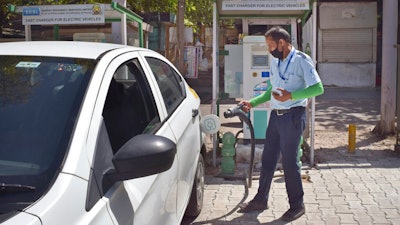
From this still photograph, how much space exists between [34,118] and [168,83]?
5.94 feet

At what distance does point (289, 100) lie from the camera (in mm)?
4727

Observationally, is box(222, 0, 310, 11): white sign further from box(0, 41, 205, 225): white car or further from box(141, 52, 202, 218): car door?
box(0, 41, 205, 225): white car

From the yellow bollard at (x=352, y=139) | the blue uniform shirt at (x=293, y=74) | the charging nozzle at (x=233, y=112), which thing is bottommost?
the yellow bollard at (x=352, y=139)

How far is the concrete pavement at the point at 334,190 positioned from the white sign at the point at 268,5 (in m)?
2.13

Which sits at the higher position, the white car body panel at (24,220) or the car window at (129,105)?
the car window at (129,105)

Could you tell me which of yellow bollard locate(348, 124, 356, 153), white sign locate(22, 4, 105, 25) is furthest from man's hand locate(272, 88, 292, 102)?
yellow bollard locate(348, 124, 356, 153)

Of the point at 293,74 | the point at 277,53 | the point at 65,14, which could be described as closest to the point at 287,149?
the point at 293,74

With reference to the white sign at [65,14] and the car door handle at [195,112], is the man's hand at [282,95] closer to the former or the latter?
the car door handle at [195,112]

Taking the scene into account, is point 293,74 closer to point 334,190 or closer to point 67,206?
point 334,190

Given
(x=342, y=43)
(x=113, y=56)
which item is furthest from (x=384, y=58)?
(x=342, y=43)

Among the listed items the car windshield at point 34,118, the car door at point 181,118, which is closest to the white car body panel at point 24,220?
the car windshield at point 34,118

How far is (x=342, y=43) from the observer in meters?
18.9

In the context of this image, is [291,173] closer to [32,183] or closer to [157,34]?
[32,183]

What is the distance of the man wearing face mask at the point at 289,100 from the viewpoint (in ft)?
15.3
